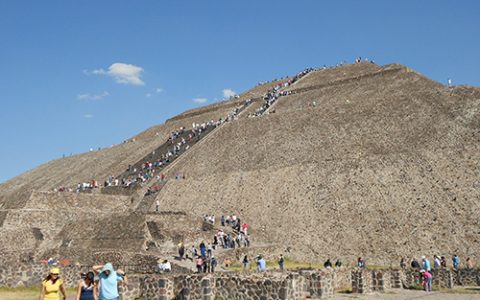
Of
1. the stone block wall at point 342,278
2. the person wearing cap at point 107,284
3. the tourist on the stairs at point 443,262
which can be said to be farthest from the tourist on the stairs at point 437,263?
the person wearing cap at point 107,284

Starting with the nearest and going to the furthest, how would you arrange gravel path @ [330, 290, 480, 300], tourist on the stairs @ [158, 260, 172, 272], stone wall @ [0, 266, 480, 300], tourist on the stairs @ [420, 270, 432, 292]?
stone wall @ [0, 266, 480, 300] → gravel path @ [330, 290, 480, 300] → tourist on the stairs @ [420, 270, 432, 292] → tourist on the stairs @ [158, 260, 172, 272]

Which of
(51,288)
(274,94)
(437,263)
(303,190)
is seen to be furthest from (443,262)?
(274,94)

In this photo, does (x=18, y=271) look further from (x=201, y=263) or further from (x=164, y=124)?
(x=164, y=124)

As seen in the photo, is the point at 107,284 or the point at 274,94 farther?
the point at 274,94

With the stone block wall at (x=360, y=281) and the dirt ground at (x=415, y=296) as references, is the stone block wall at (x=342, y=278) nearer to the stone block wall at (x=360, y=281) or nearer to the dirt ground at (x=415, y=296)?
the stone block wall at (x=360, y=281)

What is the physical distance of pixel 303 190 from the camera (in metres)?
32.2

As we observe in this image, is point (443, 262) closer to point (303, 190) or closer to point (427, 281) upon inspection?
point (427, 281)

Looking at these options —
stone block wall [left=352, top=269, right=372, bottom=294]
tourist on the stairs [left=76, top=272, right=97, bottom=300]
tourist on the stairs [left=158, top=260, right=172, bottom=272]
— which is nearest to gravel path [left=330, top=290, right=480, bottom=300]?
stone block wall [left=352, top=269, right=372, bottom=294]

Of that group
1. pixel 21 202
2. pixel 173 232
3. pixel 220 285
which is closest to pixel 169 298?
Result: pixel 220 285

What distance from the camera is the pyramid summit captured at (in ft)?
85.0

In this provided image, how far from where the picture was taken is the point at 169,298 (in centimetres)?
1477

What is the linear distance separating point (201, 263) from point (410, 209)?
1227cm

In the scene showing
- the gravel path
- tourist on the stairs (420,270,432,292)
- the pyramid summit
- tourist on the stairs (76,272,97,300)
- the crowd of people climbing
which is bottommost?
the gravel path

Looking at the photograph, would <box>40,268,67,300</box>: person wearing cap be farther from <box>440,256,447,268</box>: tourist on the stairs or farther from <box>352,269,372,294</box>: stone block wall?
<box>440,256,447,268</box>: tourist on the stairs
